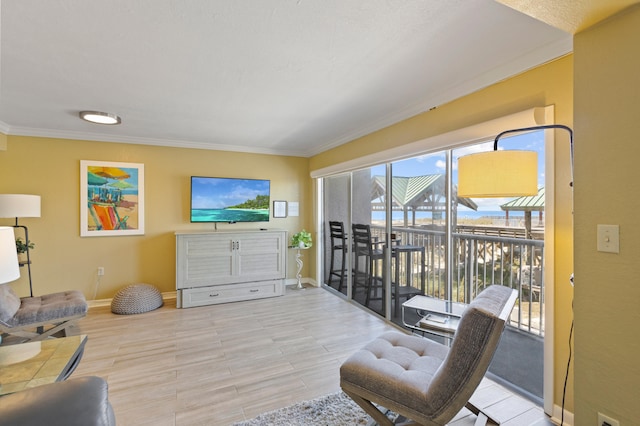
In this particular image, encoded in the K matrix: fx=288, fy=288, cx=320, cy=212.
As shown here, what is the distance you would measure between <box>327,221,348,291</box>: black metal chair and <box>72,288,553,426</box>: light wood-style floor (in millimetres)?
603

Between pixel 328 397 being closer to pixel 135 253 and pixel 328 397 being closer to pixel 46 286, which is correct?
pixel 135 253

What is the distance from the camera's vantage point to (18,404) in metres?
0.91

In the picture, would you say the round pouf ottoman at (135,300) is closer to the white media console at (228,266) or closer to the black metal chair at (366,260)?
the white media console at (228,266)

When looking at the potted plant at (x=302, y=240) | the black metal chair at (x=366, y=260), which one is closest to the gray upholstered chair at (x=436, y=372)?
the black metal chair at (x=366, y=260)

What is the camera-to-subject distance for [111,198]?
406 cm

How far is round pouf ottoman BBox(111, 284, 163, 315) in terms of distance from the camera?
3715 millimetres

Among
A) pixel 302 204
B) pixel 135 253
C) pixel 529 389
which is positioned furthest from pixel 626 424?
pixel 135 253

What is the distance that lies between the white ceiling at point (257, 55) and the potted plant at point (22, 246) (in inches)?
57.0

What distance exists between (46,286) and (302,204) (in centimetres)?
380

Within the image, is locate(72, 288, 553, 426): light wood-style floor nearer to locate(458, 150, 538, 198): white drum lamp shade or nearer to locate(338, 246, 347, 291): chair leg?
A: locate(338, 246, 347, 291): chair leg

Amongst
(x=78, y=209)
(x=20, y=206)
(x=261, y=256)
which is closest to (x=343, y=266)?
(x=261, y=256)

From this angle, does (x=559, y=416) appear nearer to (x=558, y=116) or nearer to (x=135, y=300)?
(x=558, y=116)

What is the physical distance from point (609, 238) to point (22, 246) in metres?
5.29

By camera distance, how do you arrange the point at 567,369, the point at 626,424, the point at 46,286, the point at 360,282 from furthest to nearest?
the point at 360,282 → the point at 46,286 → the point at 567,369 → the point at 626,424
